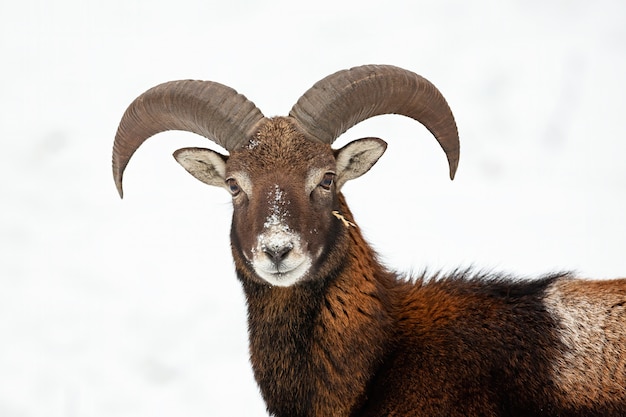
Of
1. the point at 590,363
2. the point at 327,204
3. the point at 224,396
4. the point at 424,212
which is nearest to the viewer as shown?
the point at 590,363

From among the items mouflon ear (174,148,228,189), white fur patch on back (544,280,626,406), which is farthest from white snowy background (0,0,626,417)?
mouflon ear (174,148,228,189)

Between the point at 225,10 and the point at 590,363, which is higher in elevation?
the point at 225,10

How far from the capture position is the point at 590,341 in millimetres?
7328

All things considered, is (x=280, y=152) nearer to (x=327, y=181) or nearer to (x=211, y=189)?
(x=327, y=181)

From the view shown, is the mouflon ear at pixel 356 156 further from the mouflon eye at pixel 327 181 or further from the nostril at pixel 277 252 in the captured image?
the nostril at pixel 277 252

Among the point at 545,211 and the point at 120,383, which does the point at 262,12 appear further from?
the point at 120,383

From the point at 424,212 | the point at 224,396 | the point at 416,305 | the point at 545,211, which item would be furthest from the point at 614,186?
the point at 416,305

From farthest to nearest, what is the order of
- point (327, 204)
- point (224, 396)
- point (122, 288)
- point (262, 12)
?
point (262, 12)
point (122, 288)
point (224, 396)
point (327, 204)

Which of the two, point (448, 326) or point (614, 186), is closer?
point (448, 326)

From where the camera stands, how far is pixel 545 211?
1698 centimetres

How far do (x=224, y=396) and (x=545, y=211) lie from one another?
816cm

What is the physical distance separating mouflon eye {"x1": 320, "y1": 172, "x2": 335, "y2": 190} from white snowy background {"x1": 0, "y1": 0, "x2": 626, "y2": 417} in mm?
2852

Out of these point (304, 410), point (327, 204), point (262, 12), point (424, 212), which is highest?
point (262, 12)

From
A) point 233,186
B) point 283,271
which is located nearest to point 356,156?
point 233,186
